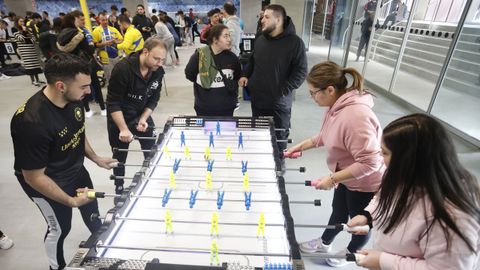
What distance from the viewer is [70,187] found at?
1.67m

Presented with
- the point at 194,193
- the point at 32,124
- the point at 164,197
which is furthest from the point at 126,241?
the point at 32,124

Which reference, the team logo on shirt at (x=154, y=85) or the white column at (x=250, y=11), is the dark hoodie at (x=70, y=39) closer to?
the team logo on shirt at (x=154, y=85)

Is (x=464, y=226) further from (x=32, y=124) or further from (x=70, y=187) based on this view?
(x=70, y=187)

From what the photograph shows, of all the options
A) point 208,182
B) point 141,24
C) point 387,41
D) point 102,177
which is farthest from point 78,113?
point 387,41

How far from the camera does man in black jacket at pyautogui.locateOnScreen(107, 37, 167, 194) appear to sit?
2018 mm

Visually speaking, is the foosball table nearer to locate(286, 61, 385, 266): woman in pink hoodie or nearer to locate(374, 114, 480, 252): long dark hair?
locate(286, 61, 385, 266): woman in pink hoodie

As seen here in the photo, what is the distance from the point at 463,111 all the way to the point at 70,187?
5136 mm

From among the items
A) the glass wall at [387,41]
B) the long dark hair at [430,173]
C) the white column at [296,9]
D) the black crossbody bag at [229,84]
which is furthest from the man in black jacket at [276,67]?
the glass wall at [387,41]

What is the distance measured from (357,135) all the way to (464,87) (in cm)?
423

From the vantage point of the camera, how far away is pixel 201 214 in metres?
1.34

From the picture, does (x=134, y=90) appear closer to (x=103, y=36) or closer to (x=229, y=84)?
(x=229, y=84)

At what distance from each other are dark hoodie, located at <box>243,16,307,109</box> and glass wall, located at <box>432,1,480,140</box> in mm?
2852

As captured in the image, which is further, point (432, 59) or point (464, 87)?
point (432, 59)

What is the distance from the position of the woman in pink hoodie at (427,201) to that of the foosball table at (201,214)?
38 centimetres
